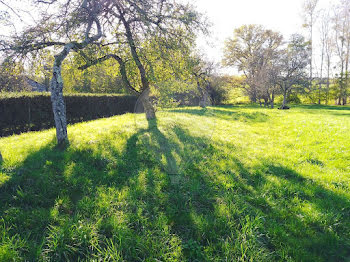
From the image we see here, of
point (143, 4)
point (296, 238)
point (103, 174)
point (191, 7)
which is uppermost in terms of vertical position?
point (191, 7)

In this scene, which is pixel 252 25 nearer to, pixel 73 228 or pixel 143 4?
pixel 143 4

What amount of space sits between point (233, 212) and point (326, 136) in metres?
7.90

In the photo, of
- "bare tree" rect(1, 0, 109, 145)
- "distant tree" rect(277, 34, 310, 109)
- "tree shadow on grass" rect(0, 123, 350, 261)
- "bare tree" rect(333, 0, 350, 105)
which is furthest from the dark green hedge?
"bare tree" rect(333, 0, 350, 105)

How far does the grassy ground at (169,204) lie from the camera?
252 cm

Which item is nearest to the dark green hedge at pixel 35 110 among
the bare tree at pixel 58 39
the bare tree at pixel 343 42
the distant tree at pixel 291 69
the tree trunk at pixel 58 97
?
the bare tree at pixel 58 39

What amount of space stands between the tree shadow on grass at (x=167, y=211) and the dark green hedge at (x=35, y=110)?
294 inches

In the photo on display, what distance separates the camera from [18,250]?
93.0 inches

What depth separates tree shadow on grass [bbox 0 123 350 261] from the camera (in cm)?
252

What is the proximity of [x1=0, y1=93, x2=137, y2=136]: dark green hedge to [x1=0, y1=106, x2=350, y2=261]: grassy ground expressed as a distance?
6.08 m

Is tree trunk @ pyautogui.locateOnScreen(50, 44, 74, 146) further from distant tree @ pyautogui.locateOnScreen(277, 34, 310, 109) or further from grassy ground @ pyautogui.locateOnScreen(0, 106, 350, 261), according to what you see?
distant tree @ pyautogui.locateOnScreen(277, 34, 310, 109)

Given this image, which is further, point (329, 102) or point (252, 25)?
point (329, 102)

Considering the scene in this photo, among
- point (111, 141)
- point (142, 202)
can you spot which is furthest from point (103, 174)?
point (111, 141)

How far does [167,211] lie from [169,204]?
0.20 metres

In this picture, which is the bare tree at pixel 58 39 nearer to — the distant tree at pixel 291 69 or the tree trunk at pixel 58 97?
the tree trunk at pixel 58 97
